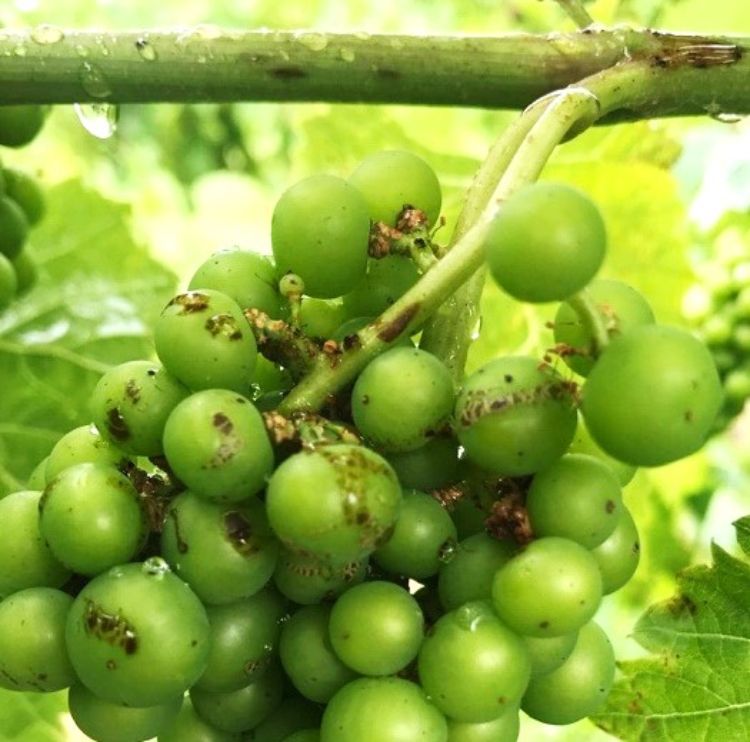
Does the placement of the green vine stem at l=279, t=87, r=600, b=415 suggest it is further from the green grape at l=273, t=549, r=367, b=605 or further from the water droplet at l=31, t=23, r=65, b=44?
the water droplet at l=31, t=23, r=65, b=44

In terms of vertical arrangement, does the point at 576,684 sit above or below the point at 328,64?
below

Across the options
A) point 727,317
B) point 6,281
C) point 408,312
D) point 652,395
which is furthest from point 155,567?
point 727,317

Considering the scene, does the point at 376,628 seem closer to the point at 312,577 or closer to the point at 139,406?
the point at 312,577

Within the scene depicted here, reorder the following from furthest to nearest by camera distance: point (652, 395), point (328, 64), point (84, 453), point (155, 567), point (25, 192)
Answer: point (25, 192) < point (328, 64) < point (84, 453) < point (155, 567) < point (652, 395)

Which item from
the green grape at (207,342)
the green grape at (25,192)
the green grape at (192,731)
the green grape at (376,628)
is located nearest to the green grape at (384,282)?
the green grape at (207,342)

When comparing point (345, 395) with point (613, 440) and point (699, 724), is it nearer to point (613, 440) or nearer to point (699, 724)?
point (613, 440)

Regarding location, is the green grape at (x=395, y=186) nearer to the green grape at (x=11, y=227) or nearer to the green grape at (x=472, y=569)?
the green grape at (x=472, y=569)
